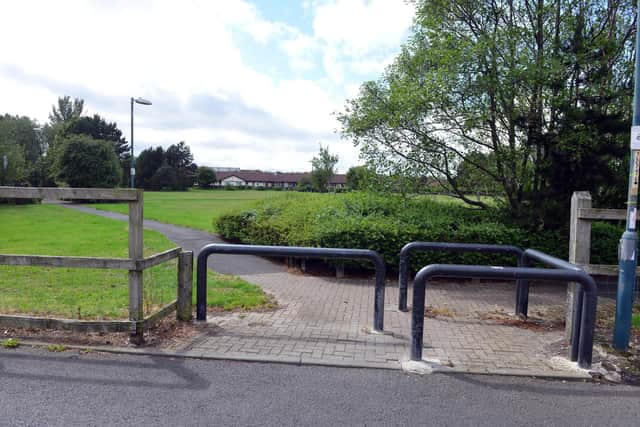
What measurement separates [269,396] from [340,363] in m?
0.87

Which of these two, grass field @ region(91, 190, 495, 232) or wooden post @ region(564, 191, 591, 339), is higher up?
wooden post @ region(564, 191, 591, 339)

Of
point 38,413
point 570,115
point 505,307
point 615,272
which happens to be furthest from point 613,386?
point 570,115

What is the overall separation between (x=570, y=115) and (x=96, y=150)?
41.7 m

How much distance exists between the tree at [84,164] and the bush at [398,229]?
3581 centimetres

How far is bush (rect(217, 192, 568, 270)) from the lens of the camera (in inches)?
333

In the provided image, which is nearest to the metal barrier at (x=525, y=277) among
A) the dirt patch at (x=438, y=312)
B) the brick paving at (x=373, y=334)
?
the brick paving at (x=373, y=334)

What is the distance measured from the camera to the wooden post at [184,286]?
5188 millimetres

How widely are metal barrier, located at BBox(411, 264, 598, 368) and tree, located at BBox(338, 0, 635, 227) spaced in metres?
5.13

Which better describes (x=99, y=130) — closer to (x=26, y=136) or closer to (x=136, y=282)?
(x=26, y=136)

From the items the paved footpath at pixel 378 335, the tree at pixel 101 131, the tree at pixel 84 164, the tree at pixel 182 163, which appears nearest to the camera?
the paved footpath at pixel 378 335

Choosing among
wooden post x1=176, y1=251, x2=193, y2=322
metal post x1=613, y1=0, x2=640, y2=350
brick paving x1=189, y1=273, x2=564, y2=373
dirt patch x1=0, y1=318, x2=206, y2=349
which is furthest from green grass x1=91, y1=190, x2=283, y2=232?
metal post x1=613, y1=0, x2=640, y2=350

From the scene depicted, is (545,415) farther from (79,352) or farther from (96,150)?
(96,150)

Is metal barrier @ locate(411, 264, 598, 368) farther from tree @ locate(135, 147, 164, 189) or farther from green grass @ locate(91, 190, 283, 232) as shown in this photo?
tree @ locate(135, 147, 164, 189)

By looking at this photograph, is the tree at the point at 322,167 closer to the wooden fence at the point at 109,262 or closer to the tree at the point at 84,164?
the tree at the point at 84,164
